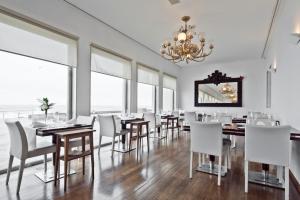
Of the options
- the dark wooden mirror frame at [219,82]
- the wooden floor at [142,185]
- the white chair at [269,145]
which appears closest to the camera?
the white chair at [269,145]

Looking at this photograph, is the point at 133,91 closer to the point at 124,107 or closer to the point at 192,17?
the point at 124,107

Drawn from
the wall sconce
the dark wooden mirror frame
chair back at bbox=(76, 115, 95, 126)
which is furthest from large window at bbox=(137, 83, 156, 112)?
the wall sconce

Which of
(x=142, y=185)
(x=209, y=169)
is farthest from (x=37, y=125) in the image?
(x=209, y=169)

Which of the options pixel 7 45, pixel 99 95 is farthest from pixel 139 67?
pixel 7 45

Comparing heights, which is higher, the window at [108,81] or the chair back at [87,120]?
the window at [108,81]

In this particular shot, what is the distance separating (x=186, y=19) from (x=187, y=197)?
12.2 ft

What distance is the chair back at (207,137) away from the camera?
2.64 meters

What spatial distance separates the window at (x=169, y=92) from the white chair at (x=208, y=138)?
18.6 ft

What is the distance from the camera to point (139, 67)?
645 cm

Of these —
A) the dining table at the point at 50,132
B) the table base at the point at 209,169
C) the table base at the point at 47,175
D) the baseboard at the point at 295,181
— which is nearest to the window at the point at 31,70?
the dining table at the point at 50,132

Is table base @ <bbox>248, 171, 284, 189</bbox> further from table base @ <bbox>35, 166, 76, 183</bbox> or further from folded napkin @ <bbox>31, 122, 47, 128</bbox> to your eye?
folded napkin @ <bbox>31, 122, 47, 128</bbox>

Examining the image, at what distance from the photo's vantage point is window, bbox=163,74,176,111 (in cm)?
852

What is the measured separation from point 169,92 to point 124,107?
12.3 feet

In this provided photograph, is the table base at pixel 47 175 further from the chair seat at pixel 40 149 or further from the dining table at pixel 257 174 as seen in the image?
the dining table at pixel 257 174
